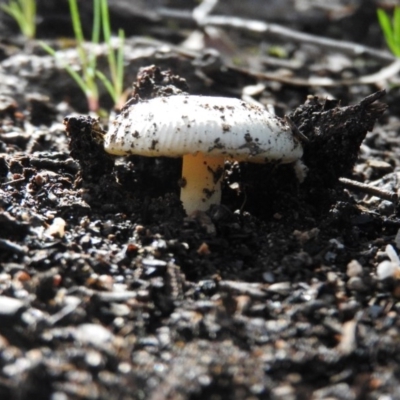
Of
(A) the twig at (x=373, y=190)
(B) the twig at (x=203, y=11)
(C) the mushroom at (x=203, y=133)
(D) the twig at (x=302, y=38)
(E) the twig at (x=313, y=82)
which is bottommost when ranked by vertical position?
(A) the twig at (x=373, y=190)

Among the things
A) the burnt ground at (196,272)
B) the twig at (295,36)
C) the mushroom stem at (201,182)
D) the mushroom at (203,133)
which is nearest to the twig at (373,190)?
the burnt ground at (196,272)

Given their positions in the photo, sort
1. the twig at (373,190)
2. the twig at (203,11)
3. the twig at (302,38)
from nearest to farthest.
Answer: the twig at (373,190)
the twig at (302,38)
the twig at (203,11)

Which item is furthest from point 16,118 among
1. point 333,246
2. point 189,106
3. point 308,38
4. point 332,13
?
point 332,13

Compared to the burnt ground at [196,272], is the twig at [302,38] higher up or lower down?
higher up

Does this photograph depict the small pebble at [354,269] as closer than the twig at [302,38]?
Yes

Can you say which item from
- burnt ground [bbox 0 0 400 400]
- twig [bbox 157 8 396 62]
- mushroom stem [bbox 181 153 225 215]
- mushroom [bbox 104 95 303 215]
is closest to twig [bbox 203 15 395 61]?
twig [bbox 157 8 396 62]

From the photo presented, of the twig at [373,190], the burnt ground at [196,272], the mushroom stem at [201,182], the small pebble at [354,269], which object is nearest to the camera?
the burnt ground at [196,272]

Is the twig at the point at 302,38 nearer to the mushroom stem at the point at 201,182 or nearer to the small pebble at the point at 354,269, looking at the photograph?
the mushroom stem at the point at 201,182
